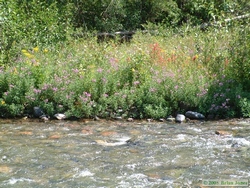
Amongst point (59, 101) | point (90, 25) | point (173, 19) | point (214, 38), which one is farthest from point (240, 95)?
point (90, 25)

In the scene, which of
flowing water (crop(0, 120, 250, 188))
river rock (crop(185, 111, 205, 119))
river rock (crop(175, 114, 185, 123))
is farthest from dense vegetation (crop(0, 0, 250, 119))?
flowing water (crop(0, 120, 250, 188))

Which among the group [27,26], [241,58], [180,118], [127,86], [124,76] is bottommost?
[180,118]

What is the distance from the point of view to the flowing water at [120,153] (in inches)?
200

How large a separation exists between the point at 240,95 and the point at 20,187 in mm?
4928

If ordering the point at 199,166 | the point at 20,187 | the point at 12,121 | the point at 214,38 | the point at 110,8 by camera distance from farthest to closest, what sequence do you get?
the point at 110,8
the point at 214,38
the point at 12,121
the point at 199,166
the point at 20,187

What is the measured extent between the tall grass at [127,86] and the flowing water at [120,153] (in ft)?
1.49

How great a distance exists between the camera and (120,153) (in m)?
6.04

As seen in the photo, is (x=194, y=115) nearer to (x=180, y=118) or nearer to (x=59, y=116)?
(x=180, y=118)

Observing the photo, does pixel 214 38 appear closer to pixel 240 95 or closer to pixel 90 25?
pixel 240 95

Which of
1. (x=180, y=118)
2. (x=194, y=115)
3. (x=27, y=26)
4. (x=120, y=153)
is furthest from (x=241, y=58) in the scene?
(x=27, y=26)

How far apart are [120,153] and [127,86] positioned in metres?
2.87

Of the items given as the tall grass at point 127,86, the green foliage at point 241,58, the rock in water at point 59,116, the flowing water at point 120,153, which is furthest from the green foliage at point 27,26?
the green foliage at point 241,58

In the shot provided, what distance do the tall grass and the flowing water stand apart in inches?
17.9

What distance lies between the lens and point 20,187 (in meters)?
4.80
